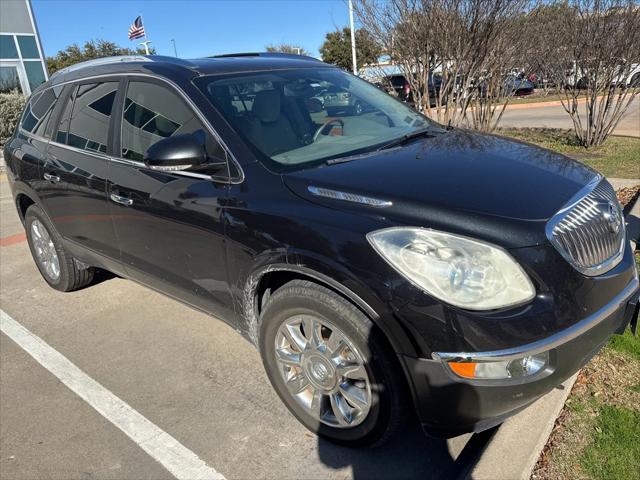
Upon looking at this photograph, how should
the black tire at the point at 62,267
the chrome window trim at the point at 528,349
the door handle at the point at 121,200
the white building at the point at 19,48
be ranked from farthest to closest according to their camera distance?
the white building at the point at 19,48 → the black tire at the point at 62,267 → the door handle at the point at 121,200 → the chrome window trim at the point at 528,349

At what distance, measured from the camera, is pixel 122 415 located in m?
2.99

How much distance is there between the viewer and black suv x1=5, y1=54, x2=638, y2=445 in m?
2.02

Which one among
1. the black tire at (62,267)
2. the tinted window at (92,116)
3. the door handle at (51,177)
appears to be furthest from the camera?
the black tire at (62,267)

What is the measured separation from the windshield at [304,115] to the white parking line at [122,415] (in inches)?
A: 60.9

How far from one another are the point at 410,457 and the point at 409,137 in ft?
6.02

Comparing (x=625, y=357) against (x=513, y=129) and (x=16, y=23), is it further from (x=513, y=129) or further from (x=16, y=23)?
(x=16, y=23)

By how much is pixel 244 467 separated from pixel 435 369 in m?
1.14

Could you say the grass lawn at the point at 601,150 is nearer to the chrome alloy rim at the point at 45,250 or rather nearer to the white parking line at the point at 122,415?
the white parking line at the point at 122,415

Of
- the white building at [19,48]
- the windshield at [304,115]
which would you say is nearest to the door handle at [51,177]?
the windshield at [304,115]

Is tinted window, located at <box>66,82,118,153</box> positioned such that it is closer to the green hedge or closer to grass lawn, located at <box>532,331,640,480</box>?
grass lawn, located at <box>532,331,640,480</box>

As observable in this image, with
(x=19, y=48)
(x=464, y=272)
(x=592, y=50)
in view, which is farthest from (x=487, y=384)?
(x=19, y=48)

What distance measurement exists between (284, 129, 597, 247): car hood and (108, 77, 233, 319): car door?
601 mm

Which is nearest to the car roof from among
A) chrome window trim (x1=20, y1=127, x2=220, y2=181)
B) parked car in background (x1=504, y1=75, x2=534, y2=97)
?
chrome window trim (x1=20, y1=127, x2=220, y2=181)

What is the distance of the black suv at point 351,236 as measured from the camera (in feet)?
6.64
